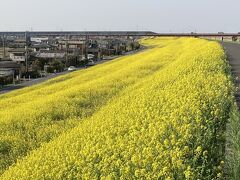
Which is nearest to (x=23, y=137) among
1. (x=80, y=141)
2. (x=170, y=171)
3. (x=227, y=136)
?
(x=80, y=141)

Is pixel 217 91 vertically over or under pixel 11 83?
over

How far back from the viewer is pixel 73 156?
32.4 ft

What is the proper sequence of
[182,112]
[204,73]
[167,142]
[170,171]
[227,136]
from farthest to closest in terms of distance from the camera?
1. [204,73]
2. [182,112]
3. [227,136]
4. [167,142]
5. [170,171]

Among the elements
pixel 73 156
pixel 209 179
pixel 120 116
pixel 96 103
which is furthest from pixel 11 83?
pixel 209 179

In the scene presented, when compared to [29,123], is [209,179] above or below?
above

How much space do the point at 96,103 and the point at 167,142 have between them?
A: 14413 mm

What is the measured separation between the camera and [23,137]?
16172 mm

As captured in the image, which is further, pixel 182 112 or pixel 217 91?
pixel 217 91

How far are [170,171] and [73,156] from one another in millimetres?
2959

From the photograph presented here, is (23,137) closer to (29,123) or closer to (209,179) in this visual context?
(29,123)

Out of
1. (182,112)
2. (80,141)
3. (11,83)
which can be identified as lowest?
(11,83)

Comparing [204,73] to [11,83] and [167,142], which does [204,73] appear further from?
[11,83]

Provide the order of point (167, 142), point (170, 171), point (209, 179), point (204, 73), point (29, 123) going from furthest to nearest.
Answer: point (204, 73)
point (29, 123)
point (167, 142)
point (170, 171)
point (209, 179)

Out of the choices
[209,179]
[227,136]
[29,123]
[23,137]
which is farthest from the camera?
[29,123]
